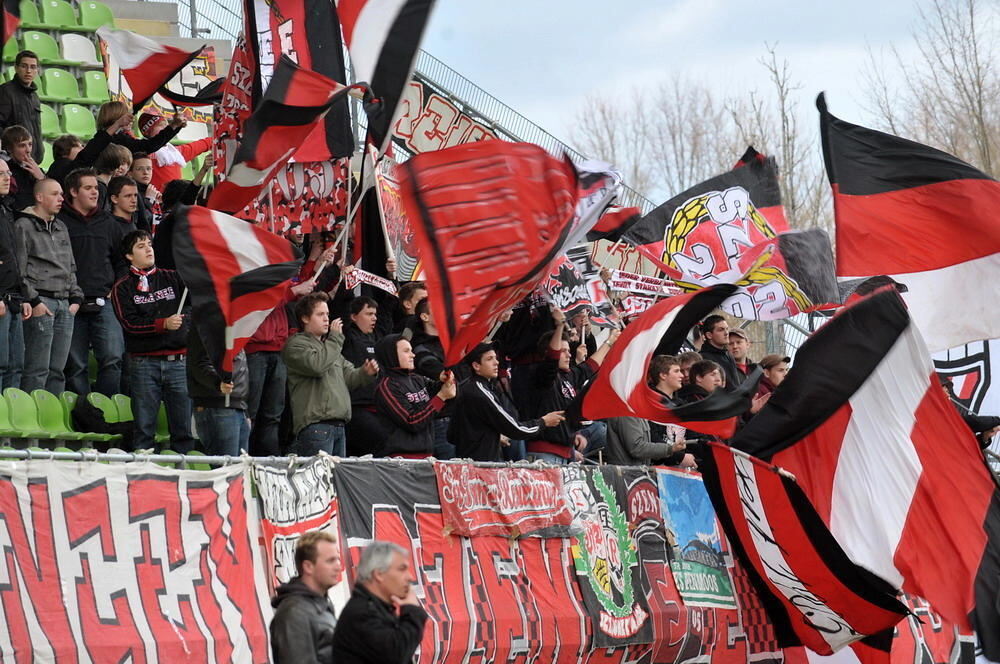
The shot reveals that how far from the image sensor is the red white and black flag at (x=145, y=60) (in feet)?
51.7

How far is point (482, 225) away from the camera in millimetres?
10992

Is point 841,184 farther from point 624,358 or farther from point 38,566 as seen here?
point 38,566

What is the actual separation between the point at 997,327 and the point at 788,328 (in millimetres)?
12284

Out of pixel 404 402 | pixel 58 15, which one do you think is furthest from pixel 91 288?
pixel 58 15

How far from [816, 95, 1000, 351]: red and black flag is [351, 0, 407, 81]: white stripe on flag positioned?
3.48 metres

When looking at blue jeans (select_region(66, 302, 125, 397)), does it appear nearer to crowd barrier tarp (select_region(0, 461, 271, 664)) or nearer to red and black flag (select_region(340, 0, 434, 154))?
red and black flag (select_region(340, 0, 434, 154))

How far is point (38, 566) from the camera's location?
29.3 feet

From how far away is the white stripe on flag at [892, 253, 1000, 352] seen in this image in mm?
11930

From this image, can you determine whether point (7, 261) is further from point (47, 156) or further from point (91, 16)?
point (91, 16)

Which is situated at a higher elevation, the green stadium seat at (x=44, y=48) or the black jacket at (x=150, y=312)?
the green stadium seat at (x=44, y=48)

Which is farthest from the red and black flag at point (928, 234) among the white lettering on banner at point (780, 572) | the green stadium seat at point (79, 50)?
the green stadium seat at point (79, 50)

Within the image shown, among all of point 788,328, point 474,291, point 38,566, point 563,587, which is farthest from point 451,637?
point 788,328

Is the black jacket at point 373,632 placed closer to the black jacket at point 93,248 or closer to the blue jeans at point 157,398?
the blue jeans at point 157,398

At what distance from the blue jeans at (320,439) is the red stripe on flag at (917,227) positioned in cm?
410
